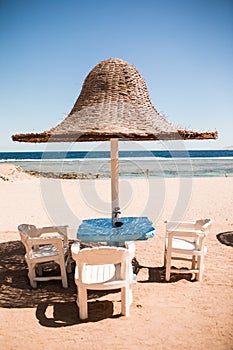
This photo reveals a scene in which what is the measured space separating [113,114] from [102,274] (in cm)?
199

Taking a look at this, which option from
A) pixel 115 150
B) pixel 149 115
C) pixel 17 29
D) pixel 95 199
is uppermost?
pixel 17 29

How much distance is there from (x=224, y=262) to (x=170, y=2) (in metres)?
3.69

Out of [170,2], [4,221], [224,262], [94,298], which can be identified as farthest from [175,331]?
[4,221]

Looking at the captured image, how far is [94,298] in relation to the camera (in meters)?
3.69

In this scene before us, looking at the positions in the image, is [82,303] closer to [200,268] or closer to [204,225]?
[200,268]

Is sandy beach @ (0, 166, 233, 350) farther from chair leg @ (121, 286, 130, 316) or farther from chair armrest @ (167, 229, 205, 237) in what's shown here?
chair armrest @ (167, 229, 205, 237)

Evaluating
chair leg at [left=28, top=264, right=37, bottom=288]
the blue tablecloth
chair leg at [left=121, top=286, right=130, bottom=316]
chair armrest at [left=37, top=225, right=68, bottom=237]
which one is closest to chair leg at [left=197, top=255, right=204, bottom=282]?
the blue tablecloth

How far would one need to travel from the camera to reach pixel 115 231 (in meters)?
4.04

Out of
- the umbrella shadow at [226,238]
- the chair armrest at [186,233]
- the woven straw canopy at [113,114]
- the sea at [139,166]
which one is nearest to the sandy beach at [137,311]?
the umbrella shadow at [226,238]

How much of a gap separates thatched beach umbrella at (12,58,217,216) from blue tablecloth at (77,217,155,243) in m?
0.37

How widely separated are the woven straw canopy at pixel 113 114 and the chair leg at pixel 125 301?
1.72 meters

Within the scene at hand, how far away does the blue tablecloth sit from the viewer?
148 inches

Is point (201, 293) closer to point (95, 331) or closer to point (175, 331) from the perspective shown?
point (175, 331)

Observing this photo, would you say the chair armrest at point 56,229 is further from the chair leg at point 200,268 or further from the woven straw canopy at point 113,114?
the chair leg at point 200,268
